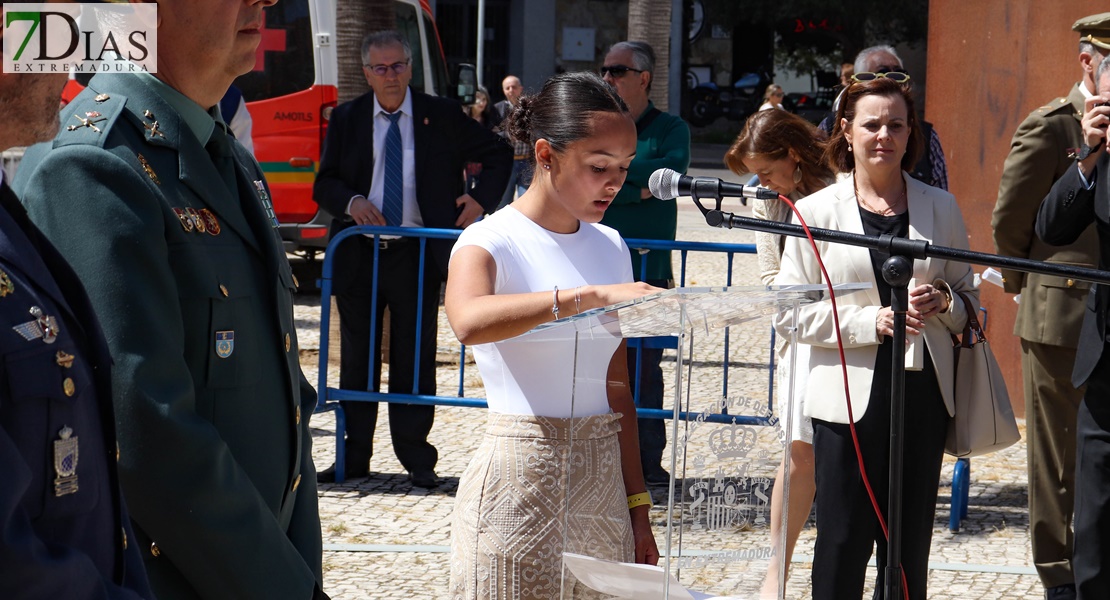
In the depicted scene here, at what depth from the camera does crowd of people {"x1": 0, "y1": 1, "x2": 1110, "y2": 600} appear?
163 cm

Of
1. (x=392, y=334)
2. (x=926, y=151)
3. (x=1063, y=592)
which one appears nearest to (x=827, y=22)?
(x=926, y=151)

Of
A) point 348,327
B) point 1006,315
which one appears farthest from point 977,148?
point 348,327

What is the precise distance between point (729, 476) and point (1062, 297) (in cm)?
310

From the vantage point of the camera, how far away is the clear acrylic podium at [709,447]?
225cm

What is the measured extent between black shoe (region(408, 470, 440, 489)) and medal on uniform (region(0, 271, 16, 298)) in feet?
16.0

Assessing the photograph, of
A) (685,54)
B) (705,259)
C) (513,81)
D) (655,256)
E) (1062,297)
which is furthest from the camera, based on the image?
(685,54)

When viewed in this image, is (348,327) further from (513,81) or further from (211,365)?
(513,81)

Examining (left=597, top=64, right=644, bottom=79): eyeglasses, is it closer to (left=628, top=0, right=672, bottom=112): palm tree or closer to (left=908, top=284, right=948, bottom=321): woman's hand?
(left=908, top=284, right=948, bottom=321): woman's hand

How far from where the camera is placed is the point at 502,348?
2807 mm

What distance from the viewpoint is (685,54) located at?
40.2 m

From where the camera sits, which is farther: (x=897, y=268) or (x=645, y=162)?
(x=645, y=162)

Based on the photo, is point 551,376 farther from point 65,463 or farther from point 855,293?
point 855,293

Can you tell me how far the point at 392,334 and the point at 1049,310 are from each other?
3.25 metres

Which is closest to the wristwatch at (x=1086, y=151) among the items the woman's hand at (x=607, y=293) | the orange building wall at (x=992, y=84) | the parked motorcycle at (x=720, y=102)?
the woman's hand at (x=607, y=293)
